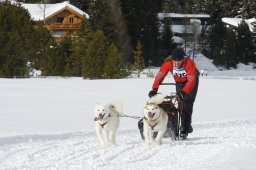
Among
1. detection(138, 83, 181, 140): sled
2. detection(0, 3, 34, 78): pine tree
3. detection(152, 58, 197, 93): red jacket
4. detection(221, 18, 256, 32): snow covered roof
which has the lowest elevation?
detection(138, 83, 181, 140): sled

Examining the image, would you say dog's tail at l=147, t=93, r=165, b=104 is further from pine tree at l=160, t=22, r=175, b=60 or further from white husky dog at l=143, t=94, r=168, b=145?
pine tree at l=160, t=22, r=175, b=60

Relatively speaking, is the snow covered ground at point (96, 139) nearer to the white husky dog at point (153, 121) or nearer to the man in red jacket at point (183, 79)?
the white husky dog at point (153, 121)

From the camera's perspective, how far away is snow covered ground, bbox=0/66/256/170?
22.4ft

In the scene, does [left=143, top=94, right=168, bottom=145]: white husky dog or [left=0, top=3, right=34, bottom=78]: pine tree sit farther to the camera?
[left=0, top=3, right=34, bottom=78]: pine tree

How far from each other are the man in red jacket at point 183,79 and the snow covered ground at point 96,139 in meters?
→ 0.45

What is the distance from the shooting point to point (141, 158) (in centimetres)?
717

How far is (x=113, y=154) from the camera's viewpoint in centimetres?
747

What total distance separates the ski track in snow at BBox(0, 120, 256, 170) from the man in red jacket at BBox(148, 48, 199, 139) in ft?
1.46

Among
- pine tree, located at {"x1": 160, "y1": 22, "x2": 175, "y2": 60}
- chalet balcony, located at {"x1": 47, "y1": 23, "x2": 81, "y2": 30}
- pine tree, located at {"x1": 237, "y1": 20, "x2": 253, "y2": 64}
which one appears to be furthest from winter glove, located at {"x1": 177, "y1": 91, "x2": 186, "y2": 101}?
pine tree, located at {"x1": 237, "y1": 20, "x2": 253, "y2": 64}

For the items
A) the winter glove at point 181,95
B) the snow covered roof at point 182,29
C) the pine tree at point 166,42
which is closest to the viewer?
the winter glove at point 181,95

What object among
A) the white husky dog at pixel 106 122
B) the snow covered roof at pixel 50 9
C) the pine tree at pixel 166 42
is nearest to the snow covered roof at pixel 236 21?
the pine tree at pixel 166 42

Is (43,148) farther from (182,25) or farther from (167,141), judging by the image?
(182,25)

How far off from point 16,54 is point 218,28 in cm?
4140

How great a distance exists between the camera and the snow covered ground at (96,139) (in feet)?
22.4
